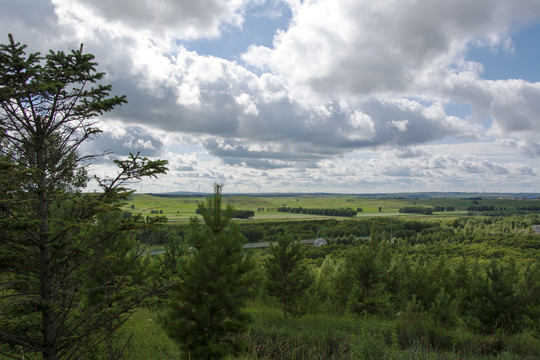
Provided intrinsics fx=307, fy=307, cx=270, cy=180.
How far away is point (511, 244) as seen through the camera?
83.4 metres

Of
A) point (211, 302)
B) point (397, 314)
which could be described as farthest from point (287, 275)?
point (211, 302)

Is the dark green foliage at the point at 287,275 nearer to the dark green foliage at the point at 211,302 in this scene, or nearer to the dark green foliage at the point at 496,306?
the dark green foliage at the point at 211,302

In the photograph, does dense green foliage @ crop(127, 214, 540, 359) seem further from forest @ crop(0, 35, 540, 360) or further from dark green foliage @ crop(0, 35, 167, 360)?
dark green foliage @ crop(0, 35, 167, 360)

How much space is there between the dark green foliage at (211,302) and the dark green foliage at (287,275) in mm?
8026

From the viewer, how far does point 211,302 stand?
6855mm

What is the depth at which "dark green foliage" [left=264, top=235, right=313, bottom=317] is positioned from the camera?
15.1 m

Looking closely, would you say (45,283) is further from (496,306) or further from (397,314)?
(496,306)

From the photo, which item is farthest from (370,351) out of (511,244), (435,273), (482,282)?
(511,244)

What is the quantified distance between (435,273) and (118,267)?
23.2m

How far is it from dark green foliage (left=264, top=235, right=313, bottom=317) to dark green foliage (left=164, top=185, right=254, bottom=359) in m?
8.03

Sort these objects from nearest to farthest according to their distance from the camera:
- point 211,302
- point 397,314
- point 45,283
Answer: point 45,283 < point 211,302 < point 397,314

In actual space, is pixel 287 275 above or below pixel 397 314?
above

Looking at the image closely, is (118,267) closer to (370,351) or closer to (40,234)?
(40,234)

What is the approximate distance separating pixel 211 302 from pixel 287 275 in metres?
8.76
